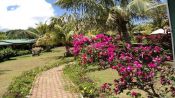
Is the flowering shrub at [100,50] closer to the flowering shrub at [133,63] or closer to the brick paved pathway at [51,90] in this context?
the flowering shrub at [133,63]

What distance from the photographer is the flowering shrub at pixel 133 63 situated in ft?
19.3

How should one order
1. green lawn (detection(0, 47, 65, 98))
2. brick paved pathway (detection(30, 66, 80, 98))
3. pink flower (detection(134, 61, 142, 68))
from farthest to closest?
1. green lawn (detection(0, 47, 65, 98))
2. brick paved pathway (detection(30, 66, 80, 98))
3. pink flower (detection(134, 61, 142, 68))

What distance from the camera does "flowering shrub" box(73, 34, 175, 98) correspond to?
5.88m

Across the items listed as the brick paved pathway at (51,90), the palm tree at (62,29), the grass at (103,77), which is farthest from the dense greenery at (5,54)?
the brick paved pathway at (51,90)

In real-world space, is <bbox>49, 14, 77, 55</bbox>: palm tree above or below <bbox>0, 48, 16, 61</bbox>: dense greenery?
above

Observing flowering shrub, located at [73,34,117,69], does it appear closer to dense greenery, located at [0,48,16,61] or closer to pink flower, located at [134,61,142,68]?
pink flower, located at [134,61,142,68]

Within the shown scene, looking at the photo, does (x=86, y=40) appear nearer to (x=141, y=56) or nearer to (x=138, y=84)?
(x=141, y=56)

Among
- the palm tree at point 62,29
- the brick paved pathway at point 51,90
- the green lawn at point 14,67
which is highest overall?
the palm tree at point 62,29

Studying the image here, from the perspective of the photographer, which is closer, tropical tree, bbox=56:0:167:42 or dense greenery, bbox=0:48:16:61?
tropical tree, bbox=56:0:167:42

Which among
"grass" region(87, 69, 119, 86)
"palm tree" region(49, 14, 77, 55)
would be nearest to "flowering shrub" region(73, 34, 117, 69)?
"grass" region(87, 69, 119, 86)

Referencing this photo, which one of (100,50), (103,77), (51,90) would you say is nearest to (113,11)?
(103,77)

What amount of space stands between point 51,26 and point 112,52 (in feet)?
84.0

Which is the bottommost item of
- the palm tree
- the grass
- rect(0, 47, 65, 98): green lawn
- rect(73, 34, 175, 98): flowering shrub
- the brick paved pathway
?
rect(0, 47, 65, 98): green lawn

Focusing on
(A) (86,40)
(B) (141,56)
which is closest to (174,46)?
(B) (141,56)
